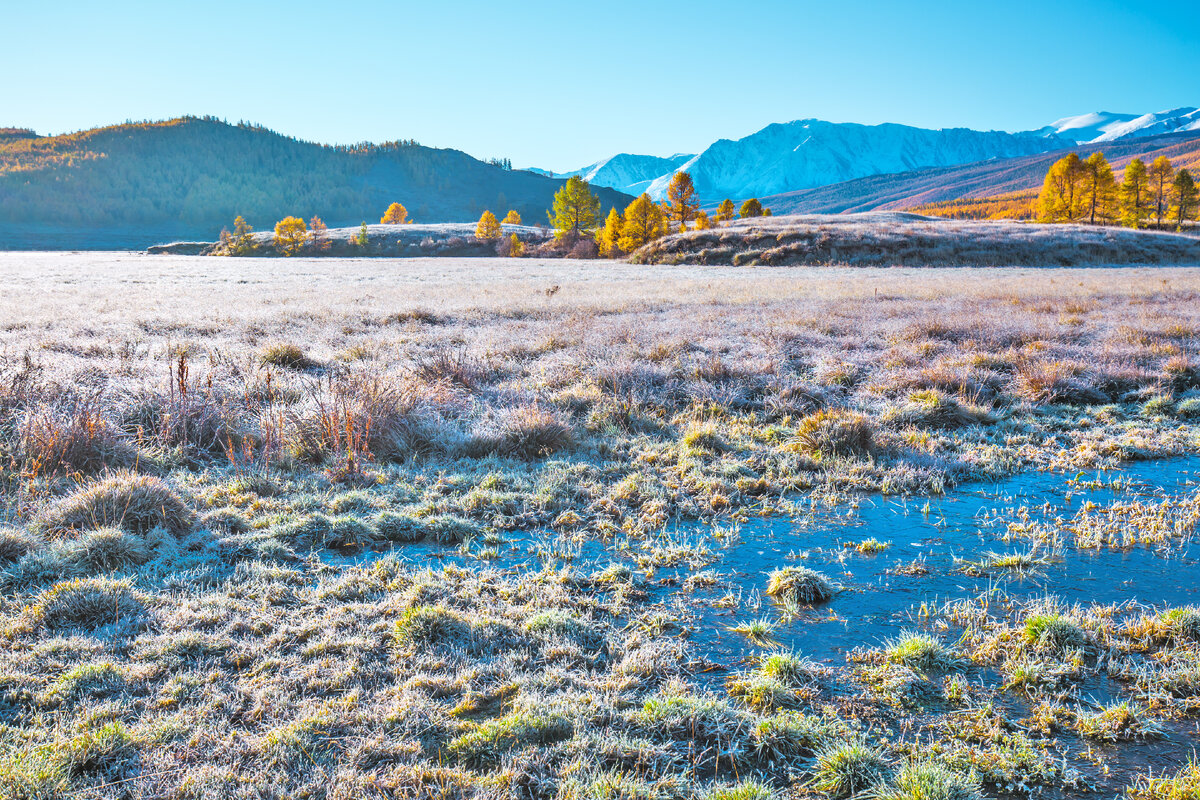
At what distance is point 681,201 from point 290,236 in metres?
55.8

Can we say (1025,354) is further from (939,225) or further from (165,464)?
(939,225)

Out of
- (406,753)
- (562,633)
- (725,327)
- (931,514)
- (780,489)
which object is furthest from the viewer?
(725,327)

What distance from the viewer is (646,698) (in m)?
3.80

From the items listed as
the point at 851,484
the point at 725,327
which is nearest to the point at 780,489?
the point at 851,484

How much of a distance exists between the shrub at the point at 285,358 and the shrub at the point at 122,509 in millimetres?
7204

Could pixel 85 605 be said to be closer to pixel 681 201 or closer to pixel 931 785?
pixel 931 785

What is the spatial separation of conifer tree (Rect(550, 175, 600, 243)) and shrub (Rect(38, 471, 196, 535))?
3111 inches

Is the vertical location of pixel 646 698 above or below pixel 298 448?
below

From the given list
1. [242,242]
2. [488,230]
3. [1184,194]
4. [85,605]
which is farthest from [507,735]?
[242,242]

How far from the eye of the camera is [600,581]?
17.6 ft

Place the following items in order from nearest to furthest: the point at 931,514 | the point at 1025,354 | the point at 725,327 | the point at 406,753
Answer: the point at 406,753
the point at 931,514
the point at 1025,354
the point at 725,327

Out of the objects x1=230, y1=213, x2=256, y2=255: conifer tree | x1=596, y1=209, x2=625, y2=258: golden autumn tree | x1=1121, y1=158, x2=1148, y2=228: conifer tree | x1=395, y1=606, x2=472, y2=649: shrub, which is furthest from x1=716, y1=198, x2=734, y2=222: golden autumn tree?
x1=395, y1=606, x2=472, y2=649: shrub

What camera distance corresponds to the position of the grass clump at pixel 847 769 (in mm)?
3221

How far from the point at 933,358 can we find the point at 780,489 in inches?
322
